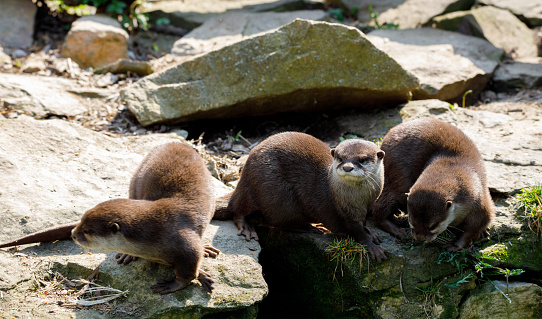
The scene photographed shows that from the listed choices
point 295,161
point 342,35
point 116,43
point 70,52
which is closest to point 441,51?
point 342,35

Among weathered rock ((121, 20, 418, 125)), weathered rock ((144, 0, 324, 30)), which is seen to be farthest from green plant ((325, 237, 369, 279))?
weathered rock ((144, 0, 324, 30))

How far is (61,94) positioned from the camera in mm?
5941

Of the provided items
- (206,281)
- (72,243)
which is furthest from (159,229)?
(72,243)

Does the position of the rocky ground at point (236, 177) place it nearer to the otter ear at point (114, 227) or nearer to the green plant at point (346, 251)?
the green plant at point (346, 251)

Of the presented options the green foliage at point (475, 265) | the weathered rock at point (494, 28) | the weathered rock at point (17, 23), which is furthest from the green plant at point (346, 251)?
the weathered rock at point (17, 23)

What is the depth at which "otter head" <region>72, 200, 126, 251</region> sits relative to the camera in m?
3.11

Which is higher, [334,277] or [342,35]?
[342,35]

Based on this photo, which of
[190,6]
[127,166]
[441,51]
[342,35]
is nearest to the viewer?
[127,166]

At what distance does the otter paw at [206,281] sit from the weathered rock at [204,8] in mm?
6022

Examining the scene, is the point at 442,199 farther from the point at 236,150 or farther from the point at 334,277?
the point at 236,150

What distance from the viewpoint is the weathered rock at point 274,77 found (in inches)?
213

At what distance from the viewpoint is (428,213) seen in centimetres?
342

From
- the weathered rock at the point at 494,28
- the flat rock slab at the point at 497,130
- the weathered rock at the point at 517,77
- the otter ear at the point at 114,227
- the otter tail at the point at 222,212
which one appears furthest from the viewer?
the weathered rock at the point at 494,28

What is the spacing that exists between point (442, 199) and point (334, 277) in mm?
983
